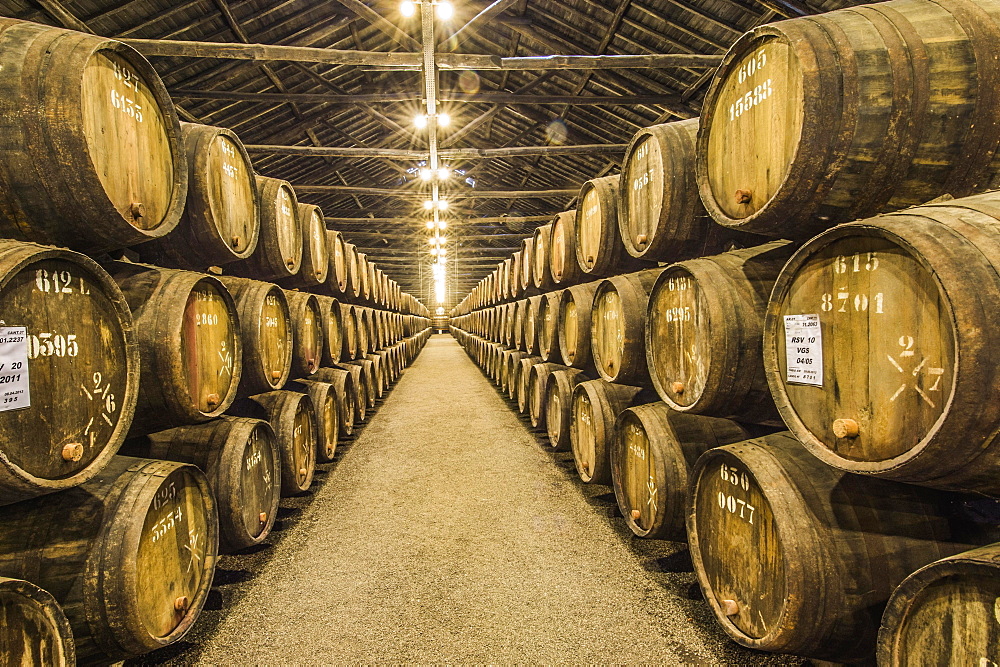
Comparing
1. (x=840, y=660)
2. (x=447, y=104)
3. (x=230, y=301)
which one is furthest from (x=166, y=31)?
(x=840, y=660)

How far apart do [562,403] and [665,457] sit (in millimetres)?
1795

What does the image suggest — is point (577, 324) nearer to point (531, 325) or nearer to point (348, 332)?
point (531, 325)

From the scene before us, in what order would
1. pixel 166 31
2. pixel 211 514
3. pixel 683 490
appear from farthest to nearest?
pixel 166 31 → pixel 683 490 → pixel 211 514

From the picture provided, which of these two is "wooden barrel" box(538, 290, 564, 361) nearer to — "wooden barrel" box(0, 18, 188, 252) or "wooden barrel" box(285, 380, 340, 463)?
"wooden barrel" box(285, 380, 340, 463)

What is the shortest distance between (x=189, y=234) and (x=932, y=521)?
3.40 meters

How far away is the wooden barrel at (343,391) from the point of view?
15.5 ft

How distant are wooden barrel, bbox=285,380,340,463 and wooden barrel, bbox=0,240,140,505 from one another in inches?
84.4

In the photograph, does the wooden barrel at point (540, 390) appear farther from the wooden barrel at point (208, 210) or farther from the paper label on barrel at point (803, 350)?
the paper label on barrel at point (803, 350)

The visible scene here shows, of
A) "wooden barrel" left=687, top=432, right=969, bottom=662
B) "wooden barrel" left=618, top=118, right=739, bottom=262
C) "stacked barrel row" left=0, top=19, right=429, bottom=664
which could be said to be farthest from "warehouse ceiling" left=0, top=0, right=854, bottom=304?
"wooden barrel" left=687, top=432, right=969, bottom=662

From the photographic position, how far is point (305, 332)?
394 cm

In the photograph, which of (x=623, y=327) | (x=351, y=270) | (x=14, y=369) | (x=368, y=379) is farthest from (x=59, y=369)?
(x=368, y=379)

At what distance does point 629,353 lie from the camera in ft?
9.59

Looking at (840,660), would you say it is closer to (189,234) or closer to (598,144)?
(189,234)

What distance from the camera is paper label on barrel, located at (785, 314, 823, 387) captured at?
1.43m
